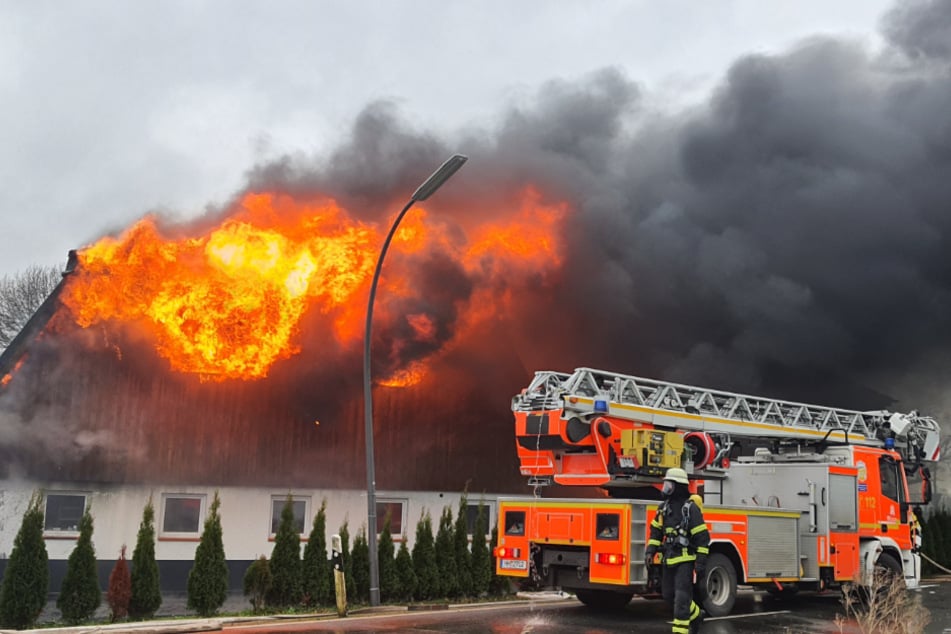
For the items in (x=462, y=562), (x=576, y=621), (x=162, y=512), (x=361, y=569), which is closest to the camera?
(x=576, y=621)

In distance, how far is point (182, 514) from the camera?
1909 centimetres

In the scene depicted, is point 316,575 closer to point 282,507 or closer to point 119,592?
point 119,592

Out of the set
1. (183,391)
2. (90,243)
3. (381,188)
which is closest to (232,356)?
(183,391)

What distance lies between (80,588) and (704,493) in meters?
9.33

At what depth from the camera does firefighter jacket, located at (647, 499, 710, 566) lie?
866 centimetres

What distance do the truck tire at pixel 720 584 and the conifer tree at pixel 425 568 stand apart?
5.18m

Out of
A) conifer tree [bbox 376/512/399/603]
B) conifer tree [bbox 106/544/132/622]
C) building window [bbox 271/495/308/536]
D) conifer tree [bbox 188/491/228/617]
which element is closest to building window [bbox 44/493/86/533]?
building window [bbox 271/495/308/536]

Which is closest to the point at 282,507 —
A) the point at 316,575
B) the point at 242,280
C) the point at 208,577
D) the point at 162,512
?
the point at 162,512

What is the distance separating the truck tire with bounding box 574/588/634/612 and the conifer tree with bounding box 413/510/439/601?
2.92m

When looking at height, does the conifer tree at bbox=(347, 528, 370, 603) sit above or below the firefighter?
below

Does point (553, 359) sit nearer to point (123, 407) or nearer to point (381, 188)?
point (381, 188)

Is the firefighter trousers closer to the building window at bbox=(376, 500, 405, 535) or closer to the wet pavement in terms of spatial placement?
the wet pavement

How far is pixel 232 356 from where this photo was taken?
18.8 meters

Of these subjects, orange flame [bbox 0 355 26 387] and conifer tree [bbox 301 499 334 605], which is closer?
conifer tree [bbox 301 499 334 605]
